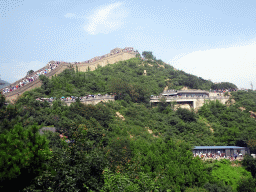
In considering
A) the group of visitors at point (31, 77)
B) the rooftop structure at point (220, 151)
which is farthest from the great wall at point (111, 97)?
the rooftop structure at point (220, 151)

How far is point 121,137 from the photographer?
28.0 metres

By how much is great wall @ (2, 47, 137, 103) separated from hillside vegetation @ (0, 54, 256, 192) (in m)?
1.40

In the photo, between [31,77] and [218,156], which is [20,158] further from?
[31,77]

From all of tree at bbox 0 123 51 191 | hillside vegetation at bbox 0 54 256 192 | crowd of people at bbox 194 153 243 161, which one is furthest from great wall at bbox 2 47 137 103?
crowd of people at bbox 194 153 243 161

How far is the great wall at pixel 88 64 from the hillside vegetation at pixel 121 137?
55.1 inches

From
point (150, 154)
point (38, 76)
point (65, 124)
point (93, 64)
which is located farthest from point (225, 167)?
point (93, 64)

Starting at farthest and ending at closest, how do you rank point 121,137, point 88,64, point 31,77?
1. point 88,64
2. point 31,77
3. point 121,137

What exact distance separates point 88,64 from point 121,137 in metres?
30.9

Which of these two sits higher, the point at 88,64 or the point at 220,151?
the point at 88,64

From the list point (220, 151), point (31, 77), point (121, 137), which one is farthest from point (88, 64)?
point (220, 151)

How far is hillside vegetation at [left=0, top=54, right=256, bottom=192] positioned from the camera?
12.2 meters

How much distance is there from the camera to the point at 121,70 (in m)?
56.1

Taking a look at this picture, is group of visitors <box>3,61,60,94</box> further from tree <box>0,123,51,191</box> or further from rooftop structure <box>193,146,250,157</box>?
rooftop structure <box>193,146,250,157</box>

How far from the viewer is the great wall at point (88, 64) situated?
36200 mm
